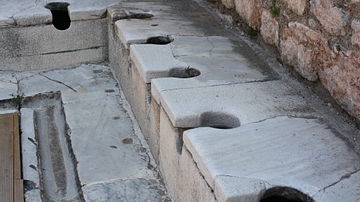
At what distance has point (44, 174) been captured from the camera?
2.92 m

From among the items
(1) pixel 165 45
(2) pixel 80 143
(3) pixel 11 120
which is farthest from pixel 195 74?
(3) pixel 11 120

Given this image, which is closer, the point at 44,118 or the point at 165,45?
the point at 165,45

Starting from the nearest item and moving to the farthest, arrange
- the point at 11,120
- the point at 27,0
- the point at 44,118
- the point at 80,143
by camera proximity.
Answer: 1. the point at 80,143
2. the point at 11,120
3. the point at 44,118
4. the point at 27,0

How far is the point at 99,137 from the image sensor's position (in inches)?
127

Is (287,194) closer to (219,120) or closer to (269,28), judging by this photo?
(219,120)

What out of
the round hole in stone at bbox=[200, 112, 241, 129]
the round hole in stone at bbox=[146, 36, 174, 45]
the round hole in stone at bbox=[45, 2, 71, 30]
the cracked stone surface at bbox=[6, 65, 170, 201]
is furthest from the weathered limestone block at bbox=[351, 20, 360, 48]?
the round hole in stone at bbox=[45, 2, 71, 30]

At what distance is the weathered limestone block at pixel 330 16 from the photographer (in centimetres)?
240

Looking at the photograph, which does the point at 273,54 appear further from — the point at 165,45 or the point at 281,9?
the point at 165,45

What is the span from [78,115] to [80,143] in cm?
40

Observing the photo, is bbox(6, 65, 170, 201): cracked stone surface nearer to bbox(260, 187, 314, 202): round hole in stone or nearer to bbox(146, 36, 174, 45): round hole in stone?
bbox(146, 36, 174, 45): round hole in stone

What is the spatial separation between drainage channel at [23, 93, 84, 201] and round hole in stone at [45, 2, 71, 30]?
0.78 m

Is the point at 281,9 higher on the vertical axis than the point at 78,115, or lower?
higher

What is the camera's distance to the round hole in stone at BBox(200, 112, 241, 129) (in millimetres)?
2438

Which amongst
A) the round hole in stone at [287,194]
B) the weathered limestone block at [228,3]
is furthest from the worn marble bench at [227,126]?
the weathered limestone block at [228,3]
